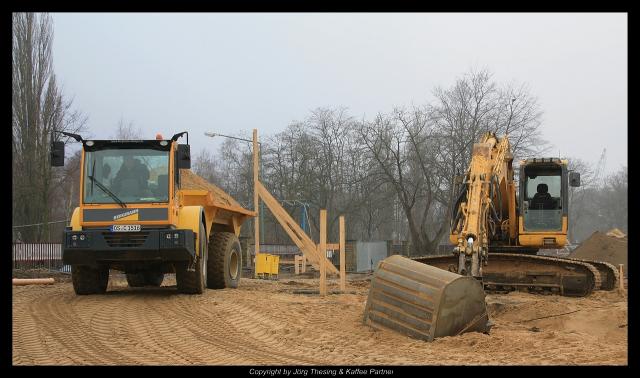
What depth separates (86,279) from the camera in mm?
13094

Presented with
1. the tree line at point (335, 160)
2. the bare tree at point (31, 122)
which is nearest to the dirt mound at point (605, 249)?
the tree line at point (335, 160)

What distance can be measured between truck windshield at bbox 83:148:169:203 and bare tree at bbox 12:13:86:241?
1028 inches

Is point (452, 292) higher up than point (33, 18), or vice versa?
point (33, 18)

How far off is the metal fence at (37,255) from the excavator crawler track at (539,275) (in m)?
21.0

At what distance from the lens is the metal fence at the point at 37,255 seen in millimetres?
30812

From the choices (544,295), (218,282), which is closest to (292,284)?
(218,282)

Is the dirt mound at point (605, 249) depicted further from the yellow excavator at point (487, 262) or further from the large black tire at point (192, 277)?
the large black tire at point (192, 277)

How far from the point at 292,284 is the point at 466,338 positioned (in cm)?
1073

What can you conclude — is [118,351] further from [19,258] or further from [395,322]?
[19,258]

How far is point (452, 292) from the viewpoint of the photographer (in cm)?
968

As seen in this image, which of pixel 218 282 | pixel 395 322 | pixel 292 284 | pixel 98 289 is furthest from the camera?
pixel 292 284

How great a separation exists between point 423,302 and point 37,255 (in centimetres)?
2587

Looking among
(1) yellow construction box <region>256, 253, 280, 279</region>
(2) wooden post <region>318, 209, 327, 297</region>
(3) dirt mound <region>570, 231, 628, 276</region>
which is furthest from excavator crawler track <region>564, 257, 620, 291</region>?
(1) yellow construction box <region>256, 253, 280, 279</region>

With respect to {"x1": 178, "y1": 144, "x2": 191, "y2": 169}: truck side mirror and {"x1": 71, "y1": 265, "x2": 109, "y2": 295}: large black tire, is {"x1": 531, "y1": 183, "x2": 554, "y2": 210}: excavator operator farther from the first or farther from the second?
{"x1": 71, "y1": 265, "x2": 109, "y2": 295}: large black tire
